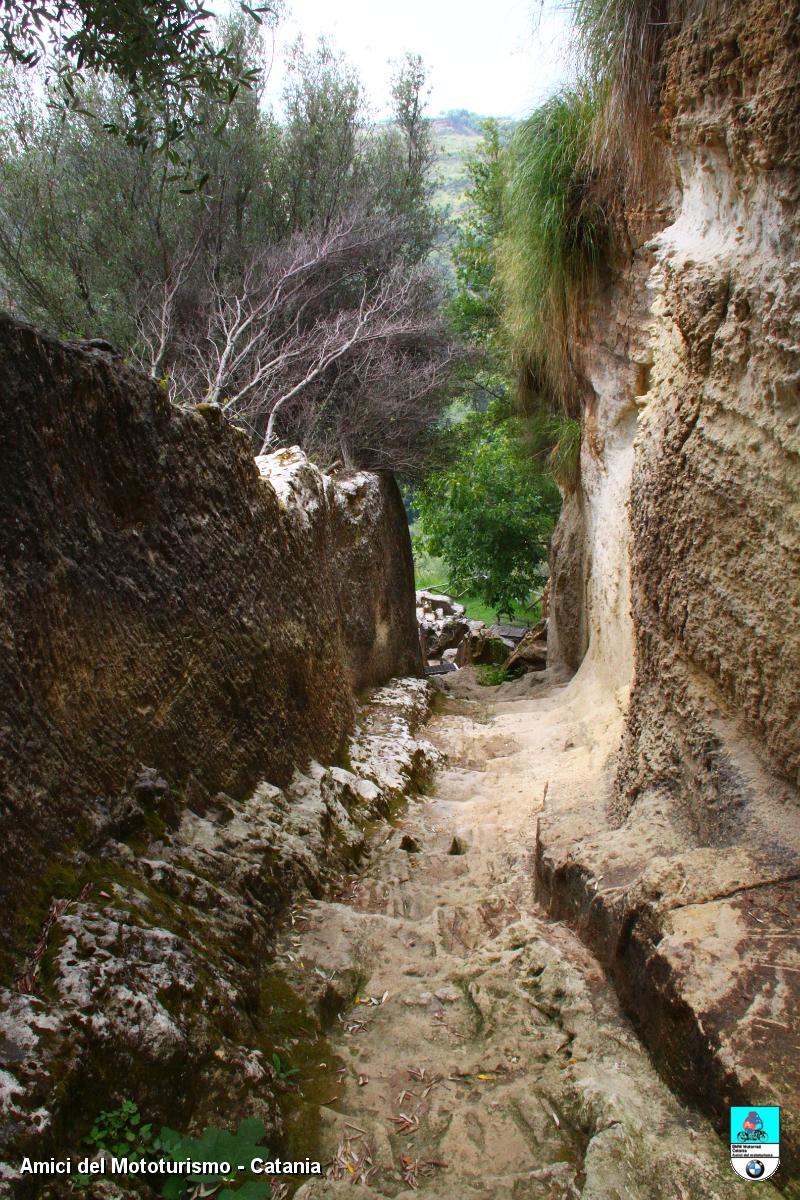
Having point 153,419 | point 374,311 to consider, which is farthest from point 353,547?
point 153,419

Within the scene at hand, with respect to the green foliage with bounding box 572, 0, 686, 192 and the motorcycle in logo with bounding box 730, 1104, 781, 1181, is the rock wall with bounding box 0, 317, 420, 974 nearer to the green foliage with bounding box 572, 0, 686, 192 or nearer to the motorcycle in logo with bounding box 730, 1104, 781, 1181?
the motorcycle in logo with bounding box 730, 1104, 781, 1181

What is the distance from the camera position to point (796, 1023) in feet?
6.24

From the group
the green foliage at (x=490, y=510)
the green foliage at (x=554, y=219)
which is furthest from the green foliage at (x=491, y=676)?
the green foliage at (x=554, y=219)

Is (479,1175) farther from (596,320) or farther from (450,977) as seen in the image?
(596,320)

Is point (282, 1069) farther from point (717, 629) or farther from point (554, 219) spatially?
point (554, 219)

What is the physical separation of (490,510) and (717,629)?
38.3ft

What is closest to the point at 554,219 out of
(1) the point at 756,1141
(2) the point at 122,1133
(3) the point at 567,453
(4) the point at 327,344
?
(4) the point at 327,344

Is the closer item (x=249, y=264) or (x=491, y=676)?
(x=249, y=264)

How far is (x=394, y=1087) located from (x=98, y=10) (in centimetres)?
355

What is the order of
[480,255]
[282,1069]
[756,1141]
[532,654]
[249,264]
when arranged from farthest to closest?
1. [480,255]
2. [532,654]
3. [249,264]
4. [282,1069]
5. [756,1141]

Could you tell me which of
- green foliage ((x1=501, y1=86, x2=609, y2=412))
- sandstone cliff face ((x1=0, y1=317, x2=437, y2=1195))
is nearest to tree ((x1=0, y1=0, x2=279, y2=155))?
sandstone cliff face ((x1=0, y1=317, x2=437, y2=1195))

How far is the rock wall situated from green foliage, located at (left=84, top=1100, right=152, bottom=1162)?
0.42 metres

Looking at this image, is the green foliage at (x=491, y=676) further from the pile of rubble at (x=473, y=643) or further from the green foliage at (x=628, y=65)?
the green foliage at (x=628, y=65)

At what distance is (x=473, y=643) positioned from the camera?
16.3m
